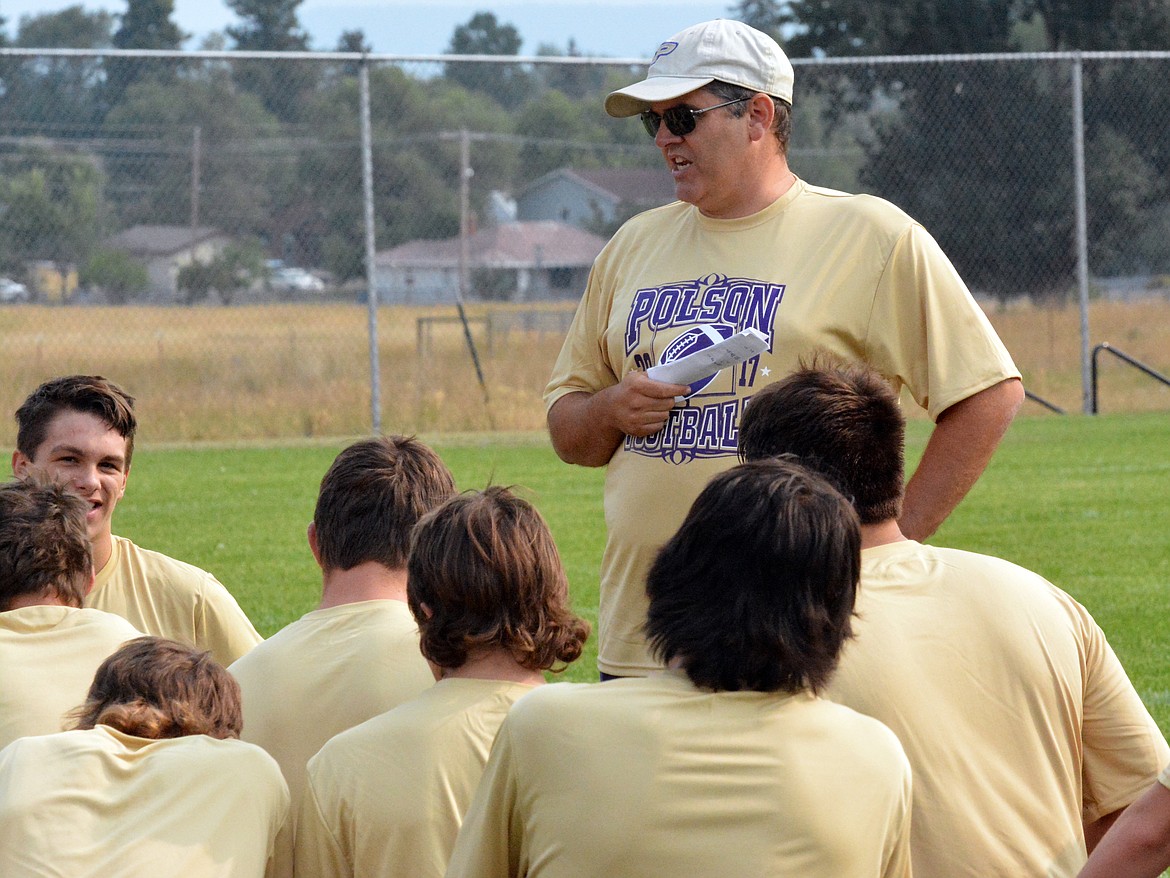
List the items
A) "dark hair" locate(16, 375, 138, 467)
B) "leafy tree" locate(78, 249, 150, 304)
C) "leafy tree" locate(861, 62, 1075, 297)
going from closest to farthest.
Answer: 1. "dark hair" locate(16, 375, 138, 467)
2. "leafy tree" locate(78, 249, 150, 304)
3. "leafy tree" locate(861, 62, 1075, 297)

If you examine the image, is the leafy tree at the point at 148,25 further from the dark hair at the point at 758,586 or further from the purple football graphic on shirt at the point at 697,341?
the dark hair at the point at 758,586

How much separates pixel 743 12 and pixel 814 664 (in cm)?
4126

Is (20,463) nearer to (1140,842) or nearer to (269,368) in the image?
(1140,842)

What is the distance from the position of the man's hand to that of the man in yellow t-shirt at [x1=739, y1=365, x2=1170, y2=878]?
65cm

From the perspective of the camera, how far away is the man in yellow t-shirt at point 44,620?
117 inches

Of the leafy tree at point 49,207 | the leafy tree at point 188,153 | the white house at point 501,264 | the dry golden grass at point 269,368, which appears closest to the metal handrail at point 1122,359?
the dry golden grass at point 269,368

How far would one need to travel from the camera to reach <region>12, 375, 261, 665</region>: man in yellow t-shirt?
12.9ft

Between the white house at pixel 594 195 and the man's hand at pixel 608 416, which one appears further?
the white house at pixel 594 195

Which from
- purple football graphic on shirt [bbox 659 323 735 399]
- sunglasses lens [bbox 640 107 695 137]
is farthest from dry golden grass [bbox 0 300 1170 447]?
purple football graphic on shirt [bbox 659 323 735 399]

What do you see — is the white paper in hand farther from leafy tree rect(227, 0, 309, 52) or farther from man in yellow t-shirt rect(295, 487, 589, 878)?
leafy tree rect(227, 0, 309, 52)

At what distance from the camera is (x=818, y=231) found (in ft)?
11.1

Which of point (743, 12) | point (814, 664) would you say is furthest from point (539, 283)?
point (743, 12)

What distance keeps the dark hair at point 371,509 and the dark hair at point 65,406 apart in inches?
46.0

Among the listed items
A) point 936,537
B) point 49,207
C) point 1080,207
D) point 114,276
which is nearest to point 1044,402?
point 1080,207
